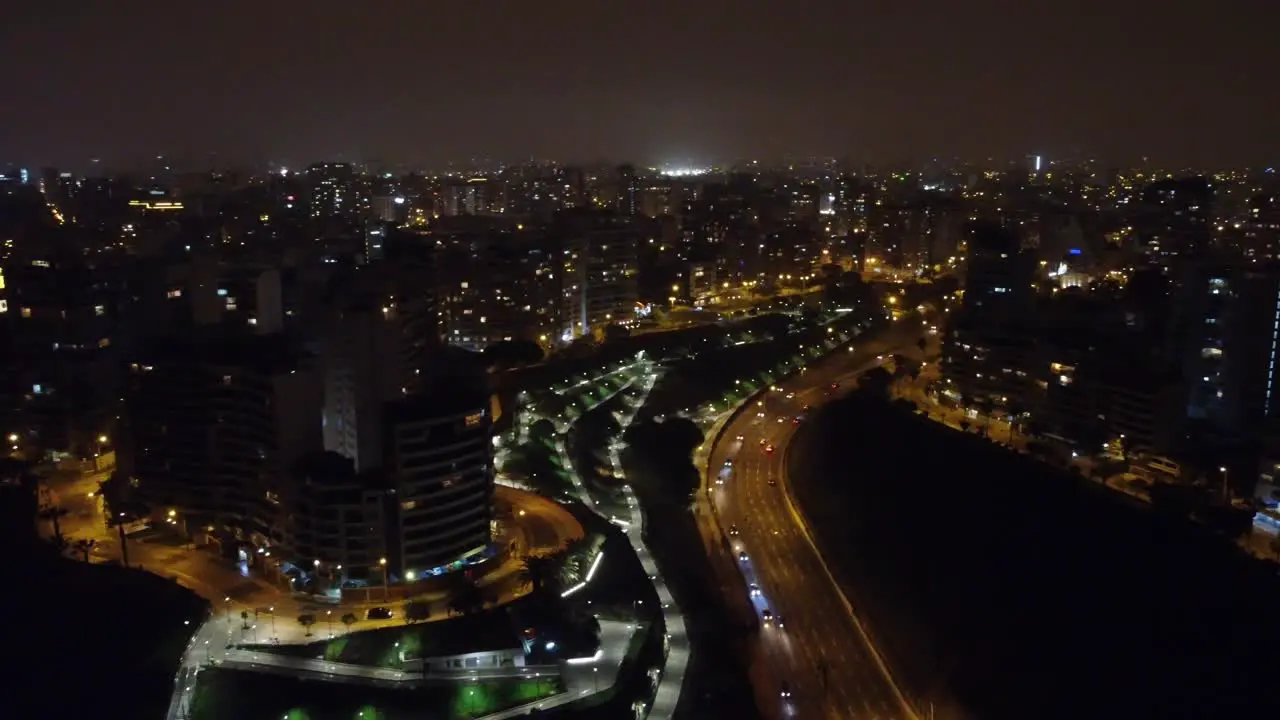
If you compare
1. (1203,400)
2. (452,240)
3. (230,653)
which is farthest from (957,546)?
(452,240)

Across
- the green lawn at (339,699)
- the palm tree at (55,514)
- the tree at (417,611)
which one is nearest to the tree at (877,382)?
the tree at (417,611)

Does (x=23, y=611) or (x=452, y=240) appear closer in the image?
(x=23, y=611)

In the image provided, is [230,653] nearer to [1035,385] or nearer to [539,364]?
[539,364]

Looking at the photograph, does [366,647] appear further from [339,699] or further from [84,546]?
[84,546]

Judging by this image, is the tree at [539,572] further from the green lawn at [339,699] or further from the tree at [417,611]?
the green lawn at [339,699]

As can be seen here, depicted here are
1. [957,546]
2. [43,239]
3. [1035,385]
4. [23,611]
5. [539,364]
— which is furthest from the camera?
[43,239]

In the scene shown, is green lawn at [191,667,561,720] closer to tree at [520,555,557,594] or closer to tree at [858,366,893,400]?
tree at [520,555,557,594]
